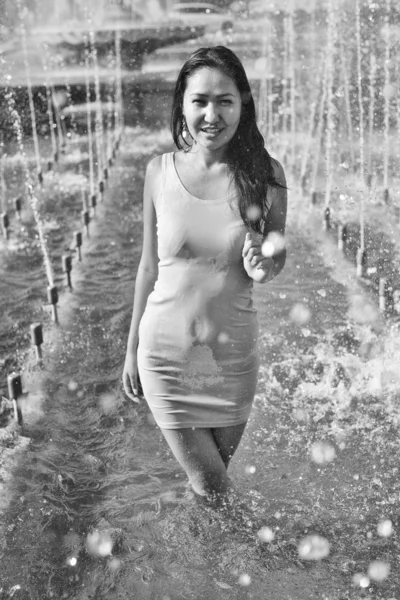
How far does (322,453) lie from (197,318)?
1892mm

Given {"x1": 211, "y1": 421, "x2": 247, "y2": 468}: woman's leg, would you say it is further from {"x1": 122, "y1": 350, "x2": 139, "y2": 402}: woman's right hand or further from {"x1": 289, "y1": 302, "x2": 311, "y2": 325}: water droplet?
{"x1": 289, "y1": 302, "x2": 311, "y2": 325}: water droplet

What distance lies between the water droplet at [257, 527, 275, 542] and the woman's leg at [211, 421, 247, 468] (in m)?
0.62

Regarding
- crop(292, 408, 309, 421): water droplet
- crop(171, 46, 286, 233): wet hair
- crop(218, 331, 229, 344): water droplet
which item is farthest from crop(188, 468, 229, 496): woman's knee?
crop(292, 408, 309, 421): water droplet

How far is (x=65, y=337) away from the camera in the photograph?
20.0ft

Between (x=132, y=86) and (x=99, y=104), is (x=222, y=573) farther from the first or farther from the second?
(x=132, y=86)

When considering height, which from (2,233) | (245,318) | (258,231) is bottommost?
(2,233)

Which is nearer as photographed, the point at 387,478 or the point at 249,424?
the point at 387,478

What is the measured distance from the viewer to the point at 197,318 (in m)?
2.63

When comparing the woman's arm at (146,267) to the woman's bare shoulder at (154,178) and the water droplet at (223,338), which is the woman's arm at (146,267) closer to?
the woman's bare shoulder at (154,178)

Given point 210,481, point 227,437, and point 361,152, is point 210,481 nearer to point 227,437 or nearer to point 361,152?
point 227,437

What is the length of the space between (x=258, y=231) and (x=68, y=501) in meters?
1.92

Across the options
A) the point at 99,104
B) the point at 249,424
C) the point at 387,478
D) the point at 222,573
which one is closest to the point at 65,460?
the point at 249,424

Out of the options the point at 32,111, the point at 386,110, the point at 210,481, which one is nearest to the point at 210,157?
the point at 210,481

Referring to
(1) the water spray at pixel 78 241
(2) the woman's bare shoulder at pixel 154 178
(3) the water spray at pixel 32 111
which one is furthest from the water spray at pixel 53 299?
(3) the water spray at pixel 32 111
